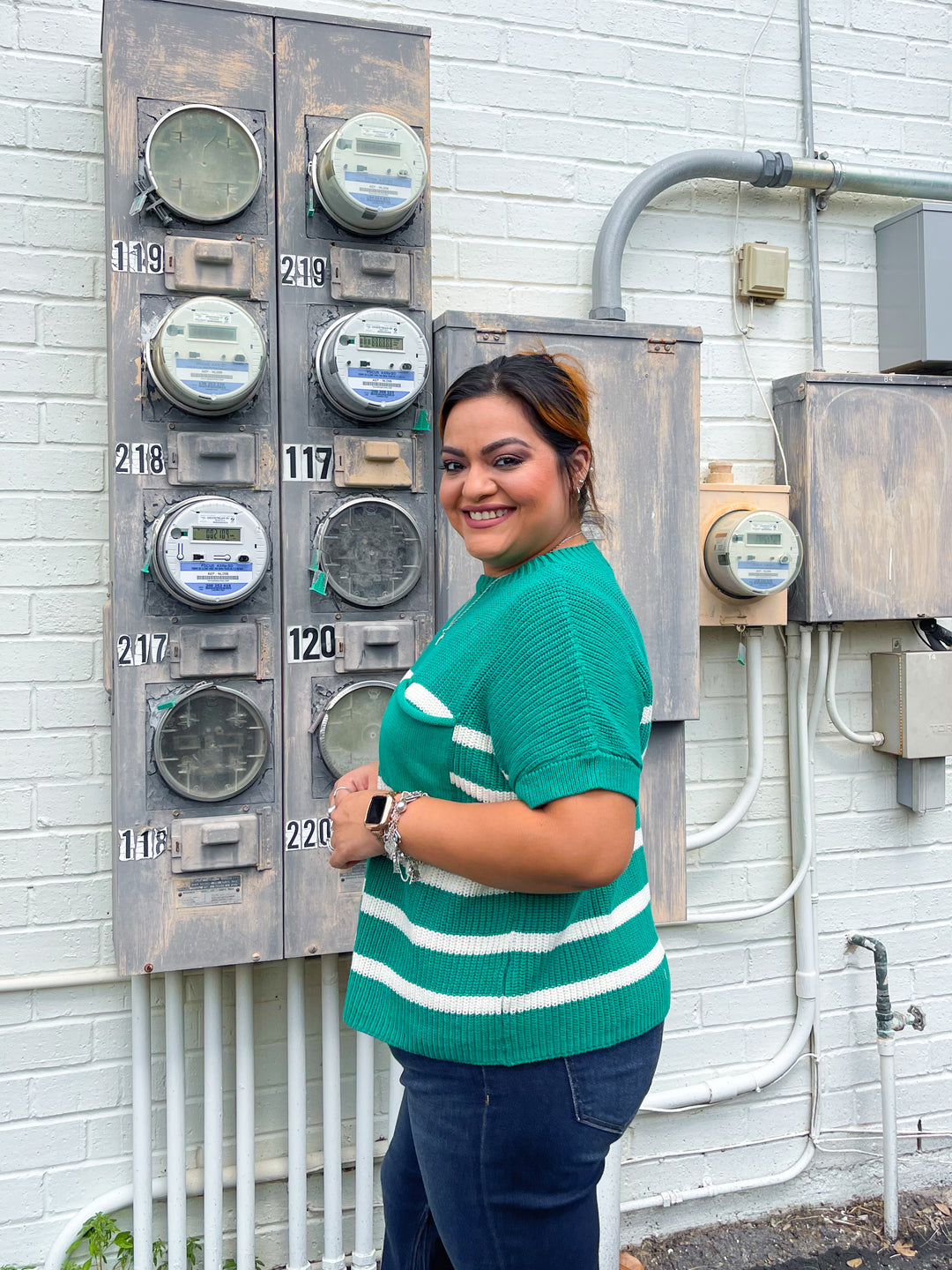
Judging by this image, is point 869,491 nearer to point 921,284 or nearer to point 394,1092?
point 921,284

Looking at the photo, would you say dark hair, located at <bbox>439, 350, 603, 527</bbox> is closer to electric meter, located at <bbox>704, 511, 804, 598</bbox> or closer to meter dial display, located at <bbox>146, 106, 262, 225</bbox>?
meter dial display, located at <bbox>146, 106, 262, 225</bbox>

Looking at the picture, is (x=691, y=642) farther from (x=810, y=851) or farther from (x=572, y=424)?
(x=572, y=424)

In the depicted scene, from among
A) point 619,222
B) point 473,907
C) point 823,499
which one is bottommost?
point 473,907

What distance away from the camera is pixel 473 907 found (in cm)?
104

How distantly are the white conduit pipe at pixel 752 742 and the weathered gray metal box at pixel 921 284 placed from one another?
0.67 metres

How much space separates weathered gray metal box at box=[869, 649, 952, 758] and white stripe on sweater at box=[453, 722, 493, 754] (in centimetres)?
147

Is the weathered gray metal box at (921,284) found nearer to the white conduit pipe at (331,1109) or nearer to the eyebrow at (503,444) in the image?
the eyebrow at (503,444)

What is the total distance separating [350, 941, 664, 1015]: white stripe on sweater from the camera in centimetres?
101

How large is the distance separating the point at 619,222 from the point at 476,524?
1.10 meters

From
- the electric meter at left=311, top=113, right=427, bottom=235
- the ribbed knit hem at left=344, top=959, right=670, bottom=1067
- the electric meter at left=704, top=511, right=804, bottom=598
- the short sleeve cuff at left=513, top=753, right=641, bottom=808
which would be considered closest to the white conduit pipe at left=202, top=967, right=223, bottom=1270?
the ribbed knit hem at left=344, top=959, right=670, bottom=1067

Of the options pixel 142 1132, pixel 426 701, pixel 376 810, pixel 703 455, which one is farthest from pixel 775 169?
pixel 142 1132

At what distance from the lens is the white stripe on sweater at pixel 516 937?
1022mm

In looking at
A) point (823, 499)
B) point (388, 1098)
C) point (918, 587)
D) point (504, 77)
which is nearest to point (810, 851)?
point (918, 587)

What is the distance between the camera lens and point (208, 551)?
5.10 feet
